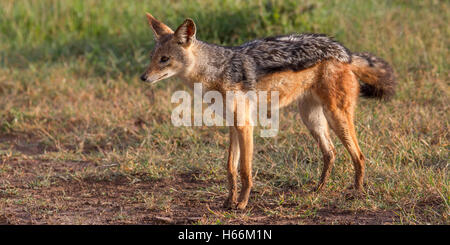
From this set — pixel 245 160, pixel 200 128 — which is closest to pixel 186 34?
pixel 245 160

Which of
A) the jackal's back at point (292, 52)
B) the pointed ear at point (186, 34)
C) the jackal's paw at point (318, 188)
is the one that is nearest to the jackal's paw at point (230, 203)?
the jackal's paw at point (318, 188)

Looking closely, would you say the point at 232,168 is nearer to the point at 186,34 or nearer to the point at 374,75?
the point at 186,34

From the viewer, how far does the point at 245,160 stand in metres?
5.22

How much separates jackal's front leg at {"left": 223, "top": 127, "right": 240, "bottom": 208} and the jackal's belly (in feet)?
1.49

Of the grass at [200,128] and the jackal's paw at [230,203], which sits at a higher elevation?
the grass at [200,128]

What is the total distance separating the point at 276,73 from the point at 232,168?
0.87 meters

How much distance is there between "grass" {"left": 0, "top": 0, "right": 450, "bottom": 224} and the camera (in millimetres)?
5438

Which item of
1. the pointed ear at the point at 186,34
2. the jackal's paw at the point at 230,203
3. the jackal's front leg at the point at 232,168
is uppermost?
the pointed ear at the point at 186,34

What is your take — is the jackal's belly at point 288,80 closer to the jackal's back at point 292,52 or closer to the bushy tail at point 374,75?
the jackal's back at point 292,52

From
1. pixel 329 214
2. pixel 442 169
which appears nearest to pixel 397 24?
pixel 442 169

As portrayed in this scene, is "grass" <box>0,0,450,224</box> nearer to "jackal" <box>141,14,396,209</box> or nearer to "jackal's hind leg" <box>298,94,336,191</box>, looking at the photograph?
"jackal's hind leg" <box>298,94,336,191</box>

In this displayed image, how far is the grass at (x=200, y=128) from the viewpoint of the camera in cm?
544

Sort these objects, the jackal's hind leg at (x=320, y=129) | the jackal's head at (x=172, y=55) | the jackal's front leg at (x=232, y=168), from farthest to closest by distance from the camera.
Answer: the jackal's hind leg at (x=320, y=129), the jackal's front leg at (x=232, y=168), the jackal's head at (x=172, y=55)
